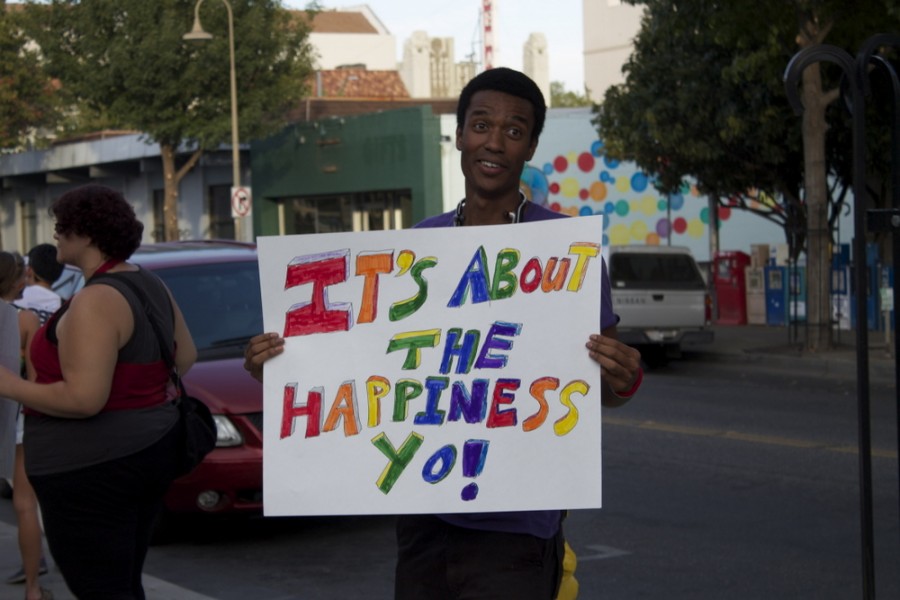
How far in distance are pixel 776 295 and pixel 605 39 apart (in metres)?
47.4

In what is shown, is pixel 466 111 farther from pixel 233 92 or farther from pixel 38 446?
pixel 233 92

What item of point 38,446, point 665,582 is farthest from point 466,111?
point 665,582

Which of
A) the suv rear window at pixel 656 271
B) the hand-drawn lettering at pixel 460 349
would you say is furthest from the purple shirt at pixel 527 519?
the suv rear window at pixel 656 271

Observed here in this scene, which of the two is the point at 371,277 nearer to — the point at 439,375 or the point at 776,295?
the point at 439,375

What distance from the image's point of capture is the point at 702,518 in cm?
858

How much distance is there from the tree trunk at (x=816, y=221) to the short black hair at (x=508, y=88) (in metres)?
16.8

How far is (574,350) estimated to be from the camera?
3.21m

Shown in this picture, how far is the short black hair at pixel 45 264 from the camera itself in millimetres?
8258

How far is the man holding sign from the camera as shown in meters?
3.22

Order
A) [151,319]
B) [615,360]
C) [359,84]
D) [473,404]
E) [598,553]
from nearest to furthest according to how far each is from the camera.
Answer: [615,360] → [473,404] → [151,319] → [598,553] → [359,84]

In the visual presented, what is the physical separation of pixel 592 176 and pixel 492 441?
108ft

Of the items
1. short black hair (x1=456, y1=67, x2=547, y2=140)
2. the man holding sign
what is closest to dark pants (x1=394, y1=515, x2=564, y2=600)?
the man holding sign

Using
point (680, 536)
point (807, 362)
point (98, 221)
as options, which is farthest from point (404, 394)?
point (807, 362)

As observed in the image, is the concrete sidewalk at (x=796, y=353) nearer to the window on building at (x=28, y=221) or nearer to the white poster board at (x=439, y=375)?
the white poster board at (x=439, y=375)
